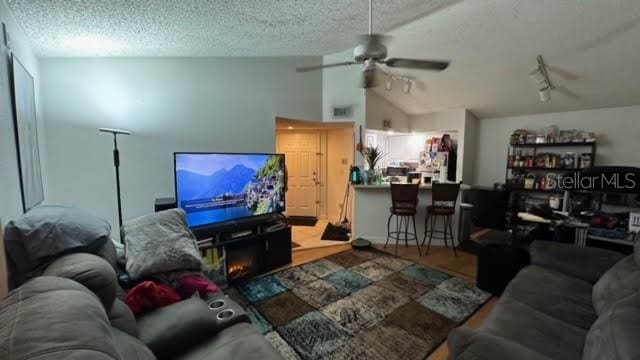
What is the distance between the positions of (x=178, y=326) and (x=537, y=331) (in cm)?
193

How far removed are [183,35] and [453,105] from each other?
14.2ft

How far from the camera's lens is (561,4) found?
263cm

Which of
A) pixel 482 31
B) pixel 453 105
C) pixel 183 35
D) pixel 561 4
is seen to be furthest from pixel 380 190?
pixel 183 35

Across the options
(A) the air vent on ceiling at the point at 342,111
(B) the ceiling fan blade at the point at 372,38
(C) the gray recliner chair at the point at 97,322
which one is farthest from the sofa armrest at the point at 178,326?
(A) the air vent on ceiling at the point at 342,111

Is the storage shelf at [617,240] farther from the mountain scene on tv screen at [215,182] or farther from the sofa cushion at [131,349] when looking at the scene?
the sofa cushion at [131,349]

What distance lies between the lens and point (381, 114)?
4844 millimetres

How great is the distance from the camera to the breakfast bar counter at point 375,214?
4.35 m

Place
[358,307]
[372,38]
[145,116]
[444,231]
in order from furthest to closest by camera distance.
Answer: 1. [444,231]
2. [145,116]
3. [358,307]
4. [372,38]

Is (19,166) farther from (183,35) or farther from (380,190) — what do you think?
(380,190)

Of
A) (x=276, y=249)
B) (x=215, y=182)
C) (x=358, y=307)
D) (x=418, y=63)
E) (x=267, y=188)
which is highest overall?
(x=418, y=63)

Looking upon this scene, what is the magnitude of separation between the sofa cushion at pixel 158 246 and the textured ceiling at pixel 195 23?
1609 millimetres

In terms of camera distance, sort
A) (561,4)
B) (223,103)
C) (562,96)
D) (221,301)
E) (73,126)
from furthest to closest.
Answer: (562,96), (223,103), (73,126), (561,4), (221,301)

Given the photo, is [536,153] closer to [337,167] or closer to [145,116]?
[337,167]

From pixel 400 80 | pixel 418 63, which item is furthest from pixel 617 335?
pixel 400 80
